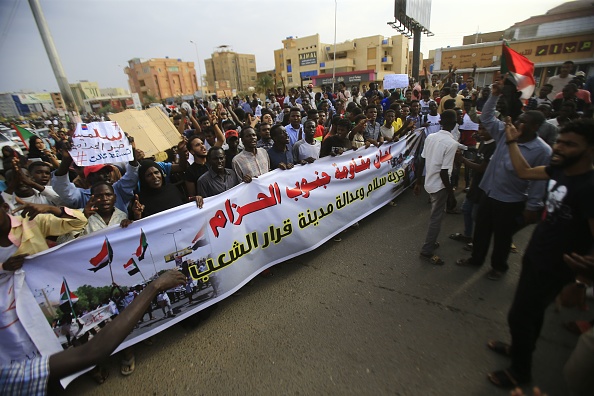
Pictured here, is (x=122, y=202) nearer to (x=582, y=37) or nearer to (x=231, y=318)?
(x=231, y=318)

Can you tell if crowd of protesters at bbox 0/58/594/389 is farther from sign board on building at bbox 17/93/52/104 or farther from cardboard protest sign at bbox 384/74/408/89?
sign board on building at bbox 17/93/52/104

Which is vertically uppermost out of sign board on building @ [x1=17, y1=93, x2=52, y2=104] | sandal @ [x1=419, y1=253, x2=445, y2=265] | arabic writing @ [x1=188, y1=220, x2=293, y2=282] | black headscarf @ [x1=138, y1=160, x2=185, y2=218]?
sign board on building @ [x1=17, y1=93, x2=52, y2=104]

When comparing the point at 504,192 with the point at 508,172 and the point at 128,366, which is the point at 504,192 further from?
the point at 128,366

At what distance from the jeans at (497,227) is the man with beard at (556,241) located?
2.97ft

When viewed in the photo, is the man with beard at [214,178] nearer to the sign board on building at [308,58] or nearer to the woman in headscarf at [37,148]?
the woman in headscarf at [37,148]

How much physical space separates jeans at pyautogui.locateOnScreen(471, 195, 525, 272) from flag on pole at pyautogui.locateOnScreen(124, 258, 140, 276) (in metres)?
3.80

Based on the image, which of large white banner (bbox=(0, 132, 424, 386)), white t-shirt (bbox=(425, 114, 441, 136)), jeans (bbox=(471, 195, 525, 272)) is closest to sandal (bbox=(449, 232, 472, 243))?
jeans (bbox=(471, 195, 525, 272))

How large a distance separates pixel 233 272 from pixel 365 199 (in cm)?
269

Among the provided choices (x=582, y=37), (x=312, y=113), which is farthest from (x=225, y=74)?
(x=312, y=113)

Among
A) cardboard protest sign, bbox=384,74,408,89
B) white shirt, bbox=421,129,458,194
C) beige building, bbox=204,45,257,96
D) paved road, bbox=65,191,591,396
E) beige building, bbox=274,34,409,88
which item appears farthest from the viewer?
beige building, bbox=204,45,257,96

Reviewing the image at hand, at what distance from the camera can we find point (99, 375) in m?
2.55

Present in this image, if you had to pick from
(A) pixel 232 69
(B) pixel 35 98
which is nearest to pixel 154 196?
(B) pixel 35 98

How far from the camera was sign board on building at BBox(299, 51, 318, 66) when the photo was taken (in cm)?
5353

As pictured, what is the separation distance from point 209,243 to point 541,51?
3737cm
